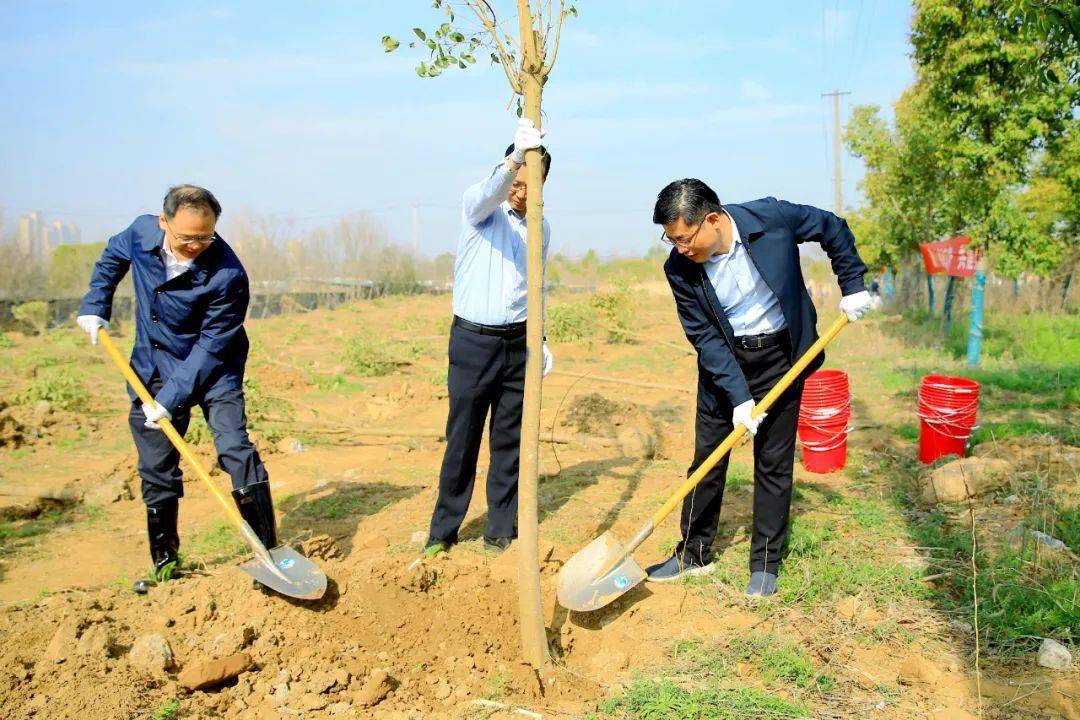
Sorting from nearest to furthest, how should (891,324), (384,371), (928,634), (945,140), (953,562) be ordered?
(928,634) < (953,562) < (384,371) < (945,140) < (891,324)

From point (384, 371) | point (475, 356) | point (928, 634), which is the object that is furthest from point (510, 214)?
point (384, 371)

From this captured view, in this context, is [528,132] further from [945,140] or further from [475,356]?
[945,140]

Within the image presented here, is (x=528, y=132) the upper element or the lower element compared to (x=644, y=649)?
upper

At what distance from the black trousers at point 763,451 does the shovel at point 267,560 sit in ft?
5.57

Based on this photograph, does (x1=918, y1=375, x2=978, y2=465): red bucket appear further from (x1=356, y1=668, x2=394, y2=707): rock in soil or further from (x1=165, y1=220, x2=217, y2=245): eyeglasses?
(x1=165, y1=220, x2=217, y2=245): eyeglasses

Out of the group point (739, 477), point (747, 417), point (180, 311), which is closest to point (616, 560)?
point (747, 417)

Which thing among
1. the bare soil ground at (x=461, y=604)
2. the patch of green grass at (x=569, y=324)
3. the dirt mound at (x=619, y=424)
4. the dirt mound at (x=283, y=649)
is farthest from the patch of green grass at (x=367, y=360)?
the dirt mound at (x=283, y=649)

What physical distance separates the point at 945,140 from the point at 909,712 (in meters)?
11.0

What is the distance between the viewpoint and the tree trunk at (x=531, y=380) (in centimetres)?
276

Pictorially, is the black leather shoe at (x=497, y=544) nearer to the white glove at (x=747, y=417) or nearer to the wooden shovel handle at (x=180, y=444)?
the wooden shovel handle at (x=180, y=444)

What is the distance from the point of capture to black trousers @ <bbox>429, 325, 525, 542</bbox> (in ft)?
12.6

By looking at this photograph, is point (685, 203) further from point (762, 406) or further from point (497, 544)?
point (497, 544)

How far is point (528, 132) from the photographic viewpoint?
2.83 meters

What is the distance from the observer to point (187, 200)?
3.38 metres
